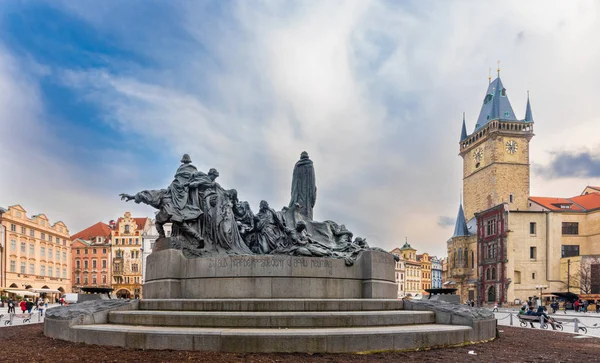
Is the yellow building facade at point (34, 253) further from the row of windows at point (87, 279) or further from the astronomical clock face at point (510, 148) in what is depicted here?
the astronomical clock face at point (510, 148)

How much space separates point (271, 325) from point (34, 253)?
74737 millimetres

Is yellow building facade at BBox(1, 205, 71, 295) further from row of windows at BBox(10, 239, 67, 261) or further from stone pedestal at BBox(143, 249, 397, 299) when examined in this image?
stone pedestal at BBox(143, 249, 397, 299)

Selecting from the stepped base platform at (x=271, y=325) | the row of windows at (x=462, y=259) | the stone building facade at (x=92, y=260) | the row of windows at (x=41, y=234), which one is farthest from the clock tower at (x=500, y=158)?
the stepped base platform at (x=271, y=325)

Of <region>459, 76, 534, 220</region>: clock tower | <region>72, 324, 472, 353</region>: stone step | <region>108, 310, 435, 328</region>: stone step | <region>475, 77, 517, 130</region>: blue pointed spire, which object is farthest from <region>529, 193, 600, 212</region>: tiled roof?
<region>72, 324, 472, 353</region>: stone step

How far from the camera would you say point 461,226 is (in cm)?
9781

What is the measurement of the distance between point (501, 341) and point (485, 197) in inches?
3395

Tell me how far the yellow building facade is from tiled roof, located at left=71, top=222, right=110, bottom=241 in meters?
11.7

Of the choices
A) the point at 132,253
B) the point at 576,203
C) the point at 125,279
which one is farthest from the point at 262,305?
the point at 125,279

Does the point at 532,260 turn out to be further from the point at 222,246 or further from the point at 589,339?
the point at 222,246

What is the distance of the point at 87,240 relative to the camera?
102875 millimetres

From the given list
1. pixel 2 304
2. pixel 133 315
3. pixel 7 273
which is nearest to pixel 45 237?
pixel 7 273

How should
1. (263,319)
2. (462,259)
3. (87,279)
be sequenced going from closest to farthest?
1. (263,319)
2. (462,259)
3. (87,279)

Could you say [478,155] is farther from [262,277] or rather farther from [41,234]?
[262,277]

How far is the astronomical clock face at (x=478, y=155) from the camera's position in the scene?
9944cm
